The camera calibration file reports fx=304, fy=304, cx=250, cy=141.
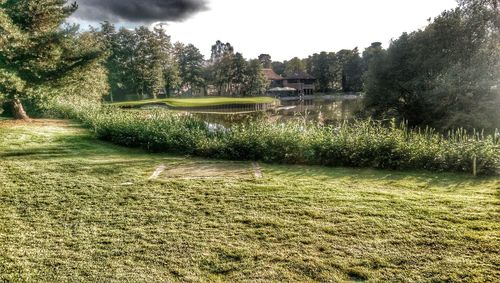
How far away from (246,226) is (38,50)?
11.6 m

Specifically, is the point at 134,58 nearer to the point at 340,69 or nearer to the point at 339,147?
the point at 340,69

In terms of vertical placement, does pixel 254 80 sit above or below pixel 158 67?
below

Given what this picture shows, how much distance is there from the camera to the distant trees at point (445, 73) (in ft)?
44.8

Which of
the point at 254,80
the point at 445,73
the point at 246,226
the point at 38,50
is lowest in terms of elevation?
the point at 246,226

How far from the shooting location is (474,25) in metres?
16.0

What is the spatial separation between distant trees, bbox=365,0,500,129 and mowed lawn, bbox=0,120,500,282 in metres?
11.1

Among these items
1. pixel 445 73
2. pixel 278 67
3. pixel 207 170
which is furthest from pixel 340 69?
pixel 207 170

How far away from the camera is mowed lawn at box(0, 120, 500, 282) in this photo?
2393 millimetres

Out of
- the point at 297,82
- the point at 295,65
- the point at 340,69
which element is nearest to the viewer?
the point at 297,82

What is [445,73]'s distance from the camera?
1488 centimetres

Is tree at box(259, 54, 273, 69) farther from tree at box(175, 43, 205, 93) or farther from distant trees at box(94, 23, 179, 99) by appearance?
distant trees at box(94, 23, 179, 99)

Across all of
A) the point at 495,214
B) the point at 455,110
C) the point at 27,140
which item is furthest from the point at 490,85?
the point at 27,140

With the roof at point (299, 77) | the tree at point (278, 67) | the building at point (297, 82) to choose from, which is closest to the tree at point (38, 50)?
the building at point (297, 82)

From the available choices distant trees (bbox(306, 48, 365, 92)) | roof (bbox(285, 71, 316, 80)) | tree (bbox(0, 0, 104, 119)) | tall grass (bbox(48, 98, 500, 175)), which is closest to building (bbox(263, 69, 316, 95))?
roof (bbox(285, 71, 316, 80))
